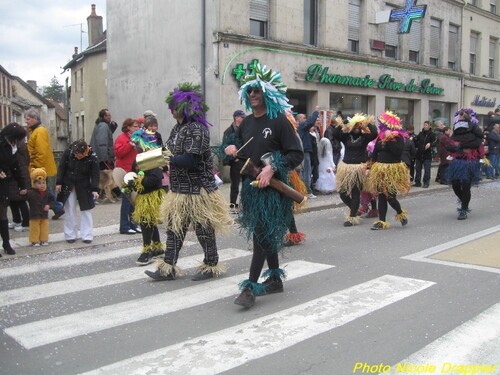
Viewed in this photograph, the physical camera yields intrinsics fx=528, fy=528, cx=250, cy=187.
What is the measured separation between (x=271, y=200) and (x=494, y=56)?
95.3 ft

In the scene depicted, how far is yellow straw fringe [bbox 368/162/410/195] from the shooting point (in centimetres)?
855

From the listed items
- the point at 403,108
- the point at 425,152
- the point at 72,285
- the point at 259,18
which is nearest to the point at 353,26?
the point at 259,18

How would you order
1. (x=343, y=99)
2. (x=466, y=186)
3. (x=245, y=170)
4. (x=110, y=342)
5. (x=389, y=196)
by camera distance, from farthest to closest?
(x=343, y=99), (x=466, y=186), (x=389, y=196), (x=245, y=170), (x=110, y=342)

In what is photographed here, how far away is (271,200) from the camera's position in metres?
4.81

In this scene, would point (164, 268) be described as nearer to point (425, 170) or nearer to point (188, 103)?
point (188, 103)

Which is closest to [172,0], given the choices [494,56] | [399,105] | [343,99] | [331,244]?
[343,99]

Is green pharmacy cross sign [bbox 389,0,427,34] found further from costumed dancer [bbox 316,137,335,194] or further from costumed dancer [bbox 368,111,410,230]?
costumed dancer [bbox 368,111,410,230]

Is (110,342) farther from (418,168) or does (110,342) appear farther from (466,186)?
(418,168)

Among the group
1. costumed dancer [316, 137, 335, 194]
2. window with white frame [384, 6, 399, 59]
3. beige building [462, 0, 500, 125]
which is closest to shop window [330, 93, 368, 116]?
window with white frame [384, 6, 399, 59]

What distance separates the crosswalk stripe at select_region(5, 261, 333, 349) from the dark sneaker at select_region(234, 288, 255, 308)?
0.44m

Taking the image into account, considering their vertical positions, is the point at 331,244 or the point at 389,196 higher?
the point at 389,196

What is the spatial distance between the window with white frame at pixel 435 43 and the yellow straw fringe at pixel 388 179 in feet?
58.0

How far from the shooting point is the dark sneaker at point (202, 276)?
18.8ft

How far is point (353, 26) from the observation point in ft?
65.3
